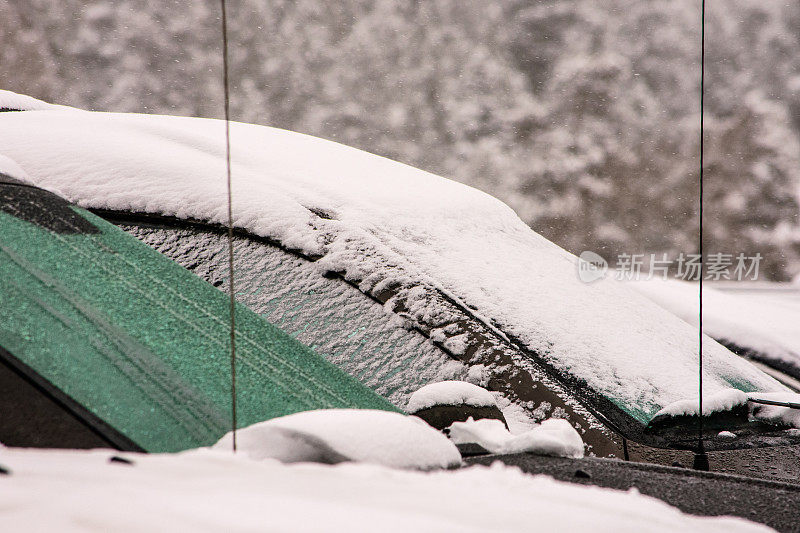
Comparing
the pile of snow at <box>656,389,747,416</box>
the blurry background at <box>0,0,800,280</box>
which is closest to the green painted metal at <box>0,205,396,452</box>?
the pile of snow at <box>656,389,747,416</box>

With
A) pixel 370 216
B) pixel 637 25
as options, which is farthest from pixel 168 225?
pixel 637 25

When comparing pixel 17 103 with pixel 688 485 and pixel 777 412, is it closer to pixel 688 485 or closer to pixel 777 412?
pixel 688 485

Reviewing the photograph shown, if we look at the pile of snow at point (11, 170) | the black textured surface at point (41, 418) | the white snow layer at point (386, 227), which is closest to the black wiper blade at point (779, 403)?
the white snow layer at point (386, 227)

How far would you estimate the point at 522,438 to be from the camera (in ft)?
8.20

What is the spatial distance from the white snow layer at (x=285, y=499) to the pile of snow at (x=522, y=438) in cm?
60

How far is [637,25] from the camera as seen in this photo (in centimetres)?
1788

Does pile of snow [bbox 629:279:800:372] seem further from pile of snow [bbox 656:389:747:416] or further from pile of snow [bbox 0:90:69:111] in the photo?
pile of snow [bbox 0:90:69:111]

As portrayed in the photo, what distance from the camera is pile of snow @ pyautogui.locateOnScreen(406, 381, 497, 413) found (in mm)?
2756

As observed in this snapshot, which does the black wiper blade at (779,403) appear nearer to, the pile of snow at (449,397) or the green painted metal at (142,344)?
the pile of snow at (449,397)

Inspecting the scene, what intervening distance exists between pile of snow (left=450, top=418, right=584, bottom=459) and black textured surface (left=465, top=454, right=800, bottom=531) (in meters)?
0.04

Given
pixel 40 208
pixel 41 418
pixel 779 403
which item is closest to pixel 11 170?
pixel 40 208
